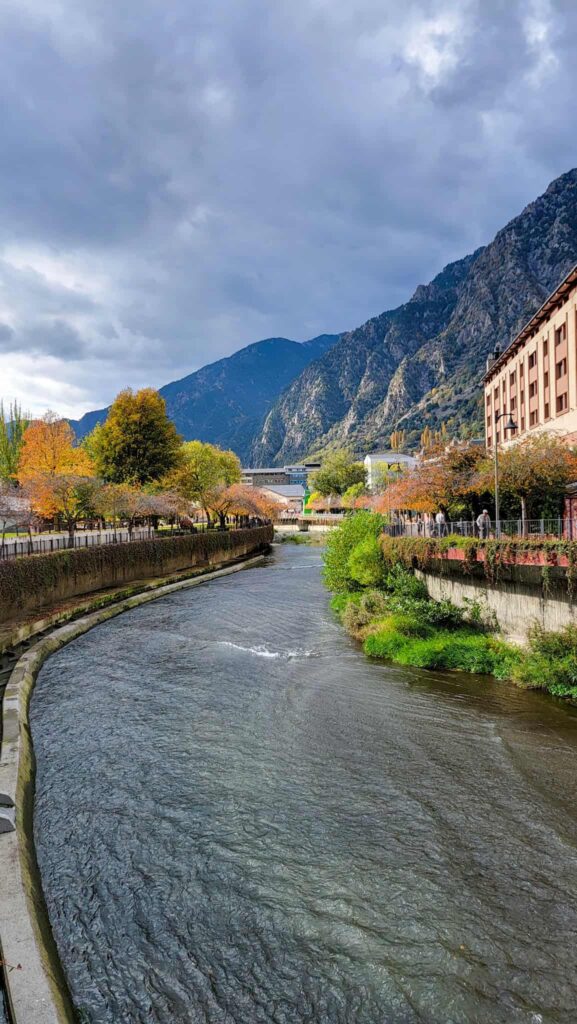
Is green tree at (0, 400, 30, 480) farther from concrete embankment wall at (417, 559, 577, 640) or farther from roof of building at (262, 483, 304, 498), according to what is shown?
roof of building at (262, 483, 304, 498)

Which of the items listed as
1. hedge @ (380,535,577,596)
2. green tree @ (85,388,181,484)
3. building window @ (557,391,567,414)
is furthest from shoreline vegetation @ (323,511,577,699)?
green tree @ (85,388,181,484)

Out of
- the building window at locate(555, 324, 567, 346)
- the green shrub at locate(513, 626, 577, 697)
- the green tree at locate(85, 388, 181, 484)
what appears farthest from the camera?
the green tree at locate(85, 388, 181, 484)

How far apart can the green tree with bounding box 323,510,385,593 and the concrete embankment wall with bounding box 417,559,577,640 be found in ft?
24.6

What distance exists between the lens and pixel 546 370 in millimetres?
41312

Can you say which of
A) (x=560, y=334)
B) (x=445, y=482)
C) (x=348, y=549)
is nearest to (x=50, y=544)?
(x=348, y=549)

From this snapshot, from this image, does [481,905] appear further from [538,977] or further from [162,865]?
[162,865]

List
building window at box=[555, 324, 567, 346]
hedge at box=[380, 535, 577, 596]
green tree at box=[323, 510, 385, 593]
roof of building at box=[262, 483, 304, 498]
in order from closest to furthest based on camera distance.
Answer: hedge at box=[380, 535, 577, 596], green tree at box=[323, 510, 385, 593], building window at box=[555, 324, 567, 346], roof of building at box=[262, 483, 304, 498]

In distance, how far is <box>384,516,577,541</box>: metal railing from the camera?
18469mm

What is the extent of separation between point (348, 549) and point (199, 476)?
3912cm

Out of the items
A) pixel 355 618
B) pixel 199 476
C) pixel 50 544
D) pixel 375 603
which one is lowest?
pixel 355 618

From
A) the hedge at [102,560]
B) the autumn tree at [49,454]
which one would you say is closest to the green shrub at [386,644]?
the hedge at [102,560]

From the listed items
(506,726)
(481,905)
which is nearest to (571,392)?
(506,726)

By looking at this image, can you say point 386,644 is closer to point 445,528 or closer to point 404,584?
point 404,584

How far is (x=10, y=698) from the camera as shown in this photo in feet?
50.1
